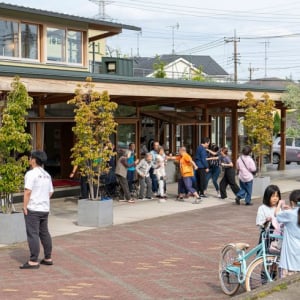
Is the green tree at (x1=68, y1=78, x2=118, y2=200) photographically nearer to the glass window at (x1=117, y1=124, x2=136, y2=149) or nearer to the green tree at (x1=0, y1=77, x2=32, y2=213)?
the green tree at (x1=0, y1=77, x2=32, y2=213)

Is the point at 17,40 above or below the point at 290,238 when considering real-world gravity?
above

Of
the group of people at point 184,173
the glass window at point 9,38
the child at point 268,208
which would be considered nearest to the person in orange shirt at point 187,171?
the group of people at point 184,173

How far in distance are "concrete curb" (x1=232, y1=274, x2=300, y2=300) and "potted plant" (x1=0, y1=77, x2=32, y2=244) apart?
6.02m

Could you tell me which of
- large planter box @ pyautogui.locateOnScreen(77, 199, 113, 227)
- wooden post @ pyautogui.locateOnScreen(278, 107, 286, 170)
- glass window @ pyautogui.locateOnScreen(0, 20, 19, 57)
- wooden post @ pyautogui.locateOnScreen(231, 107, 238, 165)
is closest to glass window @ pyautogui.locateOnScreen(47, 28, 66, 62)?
glass window @ pyautogui.locateOnScreen(0, 20, 19, 57)

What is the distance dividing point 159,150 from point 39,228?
9.47 m

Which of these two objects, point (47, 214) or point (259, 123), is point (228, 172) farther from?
point (47, 214)

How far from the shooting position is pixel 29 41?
21562 mm

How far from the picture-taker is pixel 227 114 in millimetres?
28891

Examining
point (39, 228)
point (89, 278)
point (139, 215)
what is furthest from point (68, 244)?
point (139, 215)

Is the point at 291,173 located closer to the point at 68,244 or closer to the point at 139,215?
the point at 139,215

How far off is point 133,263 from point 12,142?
3.30 meters

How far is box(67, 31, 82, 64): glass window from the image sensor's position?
75.8 ft

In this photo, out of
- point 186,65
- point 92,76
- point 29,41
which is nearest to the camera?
point 92,76

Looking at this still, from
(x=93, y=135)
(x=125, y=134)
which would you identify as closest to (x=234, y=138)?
(x=125, y=134)
